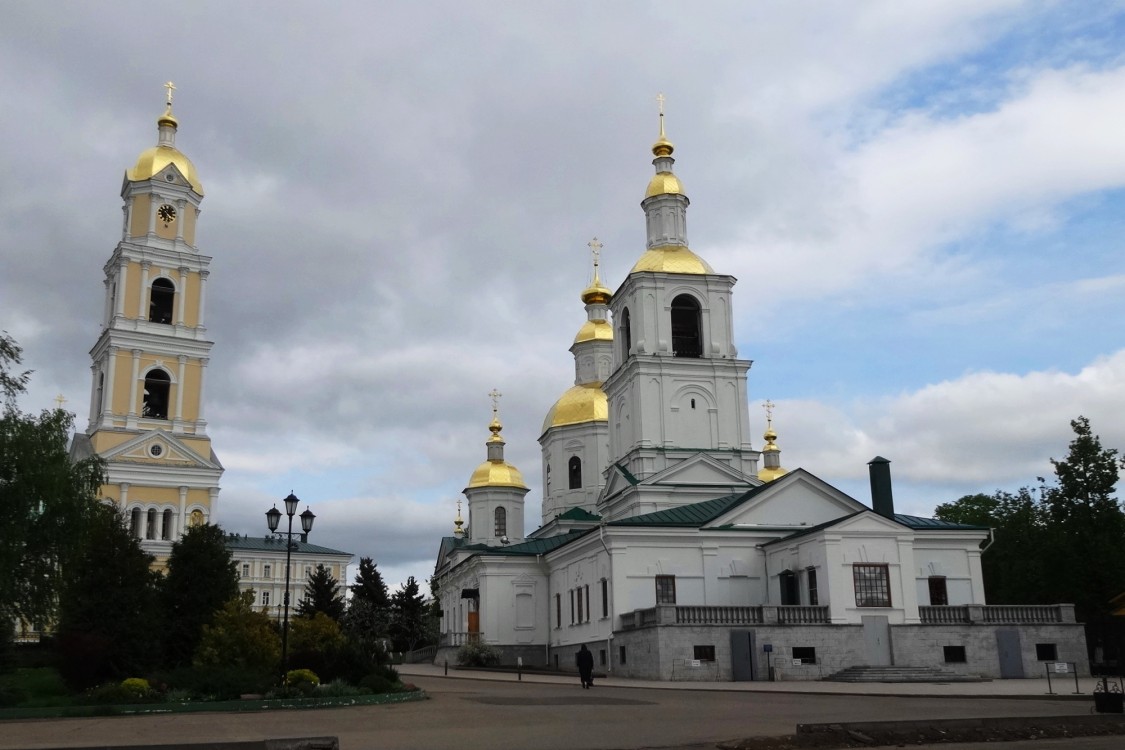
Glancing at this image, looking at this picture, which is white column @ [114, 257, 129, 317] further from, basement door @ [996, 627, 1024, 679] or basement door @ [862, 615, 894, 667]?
basement door @ [996, 627, 1024, 679]

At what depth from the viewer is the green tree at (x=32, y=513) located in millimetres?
30844

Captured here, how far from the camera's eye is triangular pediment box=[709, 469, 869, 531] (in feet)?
138

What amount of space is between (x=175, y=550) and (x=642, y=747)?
23899mm

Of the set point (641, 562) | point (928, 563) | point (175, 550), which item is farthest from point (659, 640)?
point (175, 550)

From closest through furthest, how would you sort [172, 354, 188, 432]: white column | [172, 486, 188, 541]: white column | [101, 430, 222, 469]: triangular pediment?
[101, 430, 222, 469]: triangular pediment, [172, 486, 188, 541]: white column, [172, 354, 188, 432]: white column

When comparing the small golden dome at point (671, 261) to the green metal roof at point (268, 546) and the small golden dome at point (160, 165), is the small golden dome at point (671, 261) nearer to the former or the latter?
the small golden dome at point (160, 165)

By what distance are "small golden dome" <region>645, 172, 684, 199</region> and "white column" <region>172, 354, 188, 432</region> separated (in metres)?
29.5

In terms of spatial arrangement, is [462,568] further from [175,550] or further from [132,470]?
[175,550]

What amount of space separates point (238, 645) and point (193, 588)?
4904 mm

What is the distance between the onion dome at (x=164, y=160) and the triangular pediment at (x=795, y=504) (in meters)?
43.0

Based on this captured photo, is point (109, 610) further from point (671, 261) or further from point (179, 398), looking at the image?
point (179, 398)

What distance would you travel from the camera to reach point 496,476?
7388 centimetres

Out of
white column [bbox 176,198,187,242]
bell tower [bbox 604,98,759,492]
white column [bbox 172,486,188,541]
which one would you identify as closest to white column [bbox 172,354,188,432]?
white column [bbox 172,486,188,541]

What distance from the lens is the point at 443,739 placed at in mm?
15930
